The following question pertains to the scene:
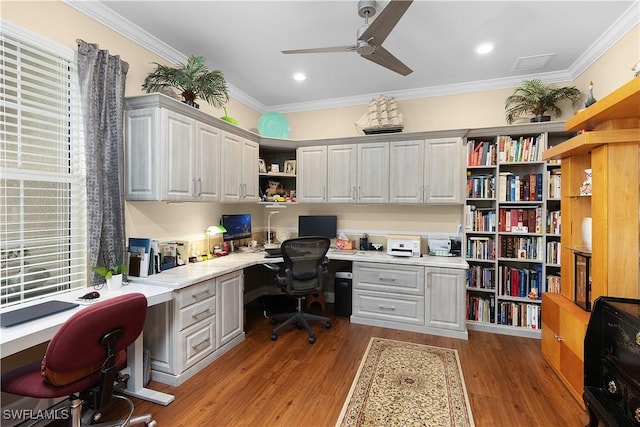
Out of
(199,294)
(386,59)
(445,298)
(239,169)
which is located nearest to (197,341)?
(199,294)

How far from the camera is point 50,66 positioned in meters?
2.07

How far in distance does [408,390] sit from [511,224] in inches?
86.8

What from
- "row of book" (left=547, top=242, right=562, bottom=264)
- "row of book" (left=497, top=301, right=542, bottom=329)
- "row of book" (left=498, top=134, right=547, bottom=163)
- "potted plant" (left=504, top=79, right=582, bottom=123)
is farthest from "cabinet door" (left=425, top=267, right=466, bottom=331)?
"potted plant" (left=504, top=79, right=582, bottom=123)

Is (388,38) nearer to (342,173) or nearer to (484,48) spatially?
(484,48)

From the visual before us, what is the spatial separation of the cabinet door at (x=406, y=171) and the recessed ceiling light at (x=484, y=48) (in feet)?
3.41

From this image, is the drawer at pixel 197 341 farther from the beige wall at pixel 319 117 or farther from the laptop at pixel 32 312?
the beige wall at pixel 319 117

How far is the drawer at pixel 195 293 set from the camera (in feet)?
7.61

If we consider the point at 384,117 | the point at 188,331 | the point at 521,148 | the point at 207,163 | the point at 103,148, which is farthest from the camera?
the point at 384,117

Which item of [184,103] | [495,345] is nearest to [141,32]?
[184,103]

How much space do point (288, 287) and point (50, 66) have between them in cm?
261

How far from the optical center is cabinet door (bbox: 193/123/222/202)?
281cm

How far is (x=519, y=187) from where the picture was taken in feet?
10.8

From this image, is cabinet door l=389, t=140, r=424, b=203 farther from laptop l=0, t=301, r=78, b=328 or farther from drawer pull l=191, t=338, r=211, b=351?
laptop l=0, t=301, r=78, b=328

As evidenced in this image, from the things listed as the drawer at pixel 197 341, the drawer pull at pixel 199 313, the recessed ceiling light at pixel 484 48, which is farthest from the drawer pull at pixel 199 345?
the recessed ceiling light at pixel 484 48
